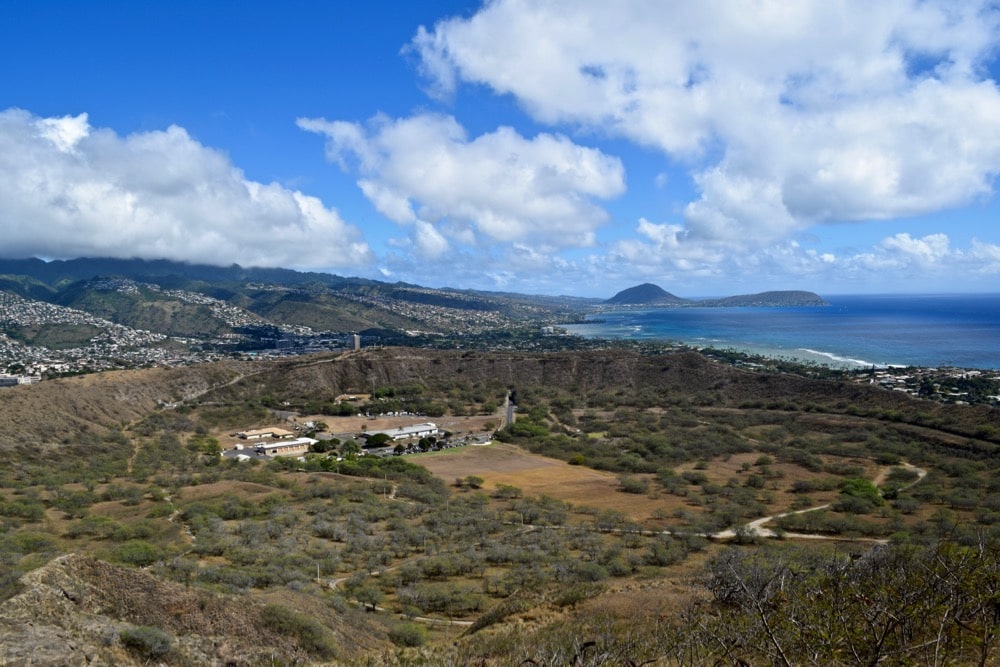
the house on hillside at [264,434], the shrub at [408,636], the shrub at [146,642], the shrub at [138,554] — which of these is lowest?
the house on hillside at [264,434]

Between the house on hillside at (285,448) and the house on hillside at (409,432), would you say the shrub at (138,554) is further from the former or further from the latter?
the house on hillside at (409,432)

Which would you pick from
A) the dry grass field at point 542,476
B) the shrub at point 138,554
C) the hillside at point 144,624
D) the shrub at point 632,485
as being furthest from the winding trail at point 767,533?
the shrub at point 138,554

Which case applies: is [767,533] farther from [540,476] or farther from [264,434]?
[264,434]

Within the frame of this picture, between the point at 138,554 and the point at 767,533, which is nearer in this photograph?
the point at 138,554

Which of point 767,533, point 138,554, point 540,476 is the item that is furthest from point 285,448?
point 767,533

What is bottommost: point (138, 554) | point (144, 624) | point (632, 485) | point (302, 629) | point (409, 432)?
point (409, 432)

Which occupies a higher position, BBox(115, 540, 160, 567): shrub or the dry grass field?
BBox(115, 540, 160, 567): shrub

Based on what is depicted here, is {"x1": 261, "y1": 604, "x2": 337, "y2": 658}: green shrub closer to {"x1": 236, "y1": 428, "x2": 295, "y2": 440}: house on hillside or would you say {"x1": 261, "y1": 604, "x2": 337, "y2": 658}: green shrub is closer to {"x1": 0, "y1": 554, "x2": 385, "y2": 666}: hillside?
{"x1": 0, "y1": 554, "x2": 385, "y2": 666}: hillside

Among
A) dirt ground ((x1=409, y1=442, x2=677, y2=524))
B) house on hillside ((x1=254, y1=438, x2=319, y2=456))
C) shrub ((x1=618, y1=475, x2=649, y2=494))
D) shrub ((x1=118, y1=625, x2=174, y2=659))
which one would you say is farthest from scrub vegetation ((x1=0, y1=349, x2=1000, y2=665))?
house on hillside ((x1=254, y1=438, x2=319, y2=456))

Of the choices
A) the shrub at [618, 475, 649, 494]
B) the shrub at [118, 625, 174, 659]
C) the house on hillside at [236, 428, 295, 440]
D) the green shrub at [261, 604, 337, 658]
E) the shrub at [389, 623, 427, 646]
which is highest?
the shrub at [118, 625, 174, 659]

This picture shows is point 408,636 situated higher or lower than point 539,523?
higher

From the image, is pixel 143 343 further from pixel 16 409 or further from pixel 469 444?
pixel 469 444

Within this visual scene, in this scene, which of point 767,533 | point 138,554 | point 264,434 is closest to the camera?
point 138,554

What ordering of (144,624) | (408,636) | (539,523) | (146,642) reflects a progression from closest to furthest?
1. (146,642)
2. (144,624)
3. (408,636)
4. (539,523)
